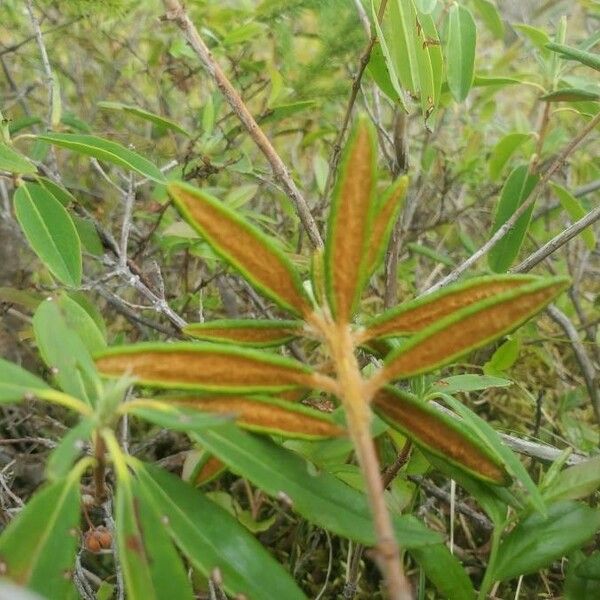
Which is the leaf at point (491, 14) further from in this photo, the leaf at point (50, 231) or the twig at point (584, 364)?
the leaf at point (50, 231)

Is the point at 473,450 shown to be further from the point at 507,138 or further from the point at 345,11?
the point at 345,11

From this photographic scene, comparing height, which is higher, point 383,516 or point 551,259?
point 551,259

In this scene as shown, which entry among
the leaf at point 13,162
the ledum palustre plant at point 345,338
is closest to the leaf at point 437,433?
the ledum palustre plant at point 345,338

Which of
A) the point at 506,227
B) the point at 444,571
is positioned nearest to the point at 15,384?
the point at 444,571

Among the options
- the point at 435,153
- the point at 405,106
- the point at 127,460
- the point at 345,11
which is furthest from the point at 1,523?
the point at 435,153

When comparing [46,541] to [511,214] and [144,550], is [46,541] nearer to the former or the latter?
[144,550]

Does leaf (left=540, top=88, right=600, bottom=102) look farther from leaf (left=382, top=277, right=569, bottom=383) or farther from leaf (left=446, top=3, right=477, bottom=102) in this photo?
leaf (left=382, top=277, right=569, bottom=383)
